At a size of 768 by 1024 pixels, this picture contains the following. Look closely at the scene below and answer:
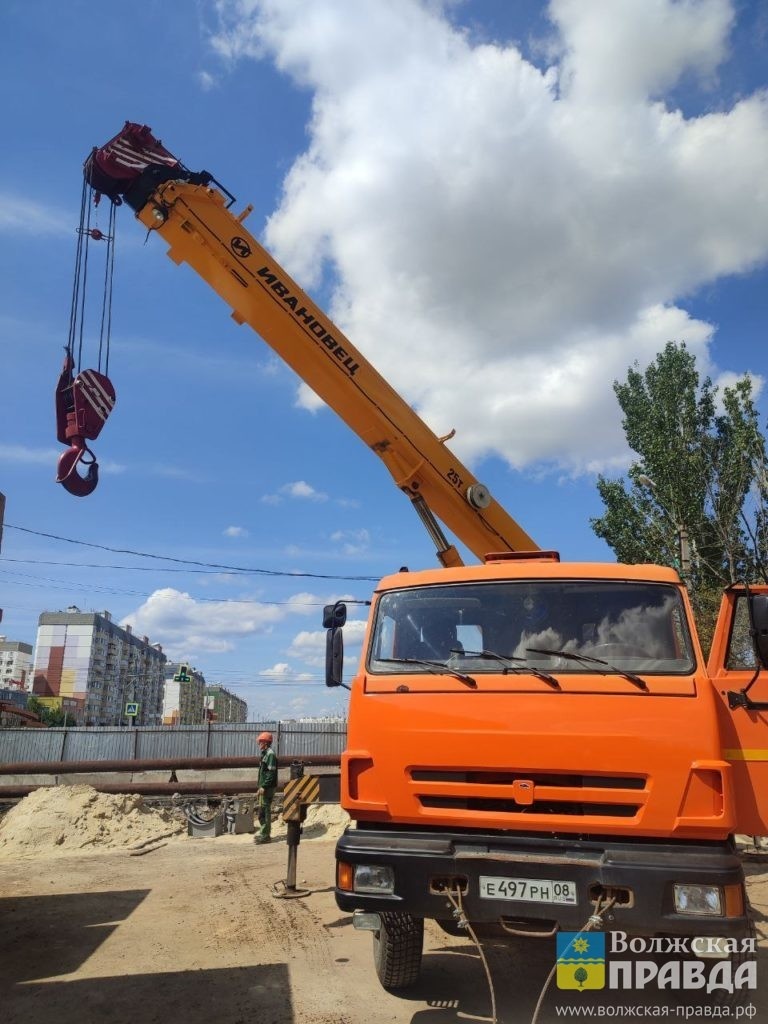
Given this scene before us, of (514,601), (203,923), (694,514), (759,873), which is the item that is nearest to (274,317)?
(514,601)

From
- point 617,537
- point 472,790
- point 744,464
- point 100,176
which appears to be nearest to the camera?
point 472,790

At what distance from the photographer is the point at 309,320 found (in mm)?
8172

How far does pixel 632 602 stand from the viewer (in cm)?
414

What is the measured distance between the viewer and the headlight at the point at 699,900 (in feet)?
10.7

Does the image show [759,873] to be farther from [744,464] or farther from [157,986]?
[744,464]

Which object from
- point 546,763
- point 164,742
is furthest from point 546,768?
point 164,742

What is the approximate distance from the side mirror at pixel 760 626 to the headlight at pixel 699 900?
1.34 meters

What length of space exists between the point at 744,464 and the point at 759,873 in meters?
13.4

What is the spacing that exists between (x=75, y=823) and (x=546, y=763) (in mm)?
11114

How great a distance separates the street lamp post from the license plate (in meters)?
14.3

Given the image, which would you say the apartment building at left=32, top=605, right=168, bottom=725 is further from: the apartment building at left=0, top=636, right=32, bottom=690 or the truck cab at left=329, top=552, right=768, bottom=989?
the truck cab at left=329, top=552, right=768, bottom=989

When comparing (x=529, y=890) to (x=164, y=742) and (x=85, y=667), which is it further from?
(x=85, y=667)

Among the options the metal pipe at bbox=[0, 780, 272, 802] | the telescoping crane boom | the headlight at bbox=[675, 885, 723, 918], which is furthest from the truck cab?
the metal pipe at bbox=[0, 780, 272, 802]

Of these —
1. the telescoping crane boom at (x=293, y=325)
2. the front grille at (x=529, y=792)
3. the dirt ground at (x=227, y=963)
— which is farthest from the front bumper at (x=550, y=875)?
the telescoping crane boom at (x=293, y=325)
